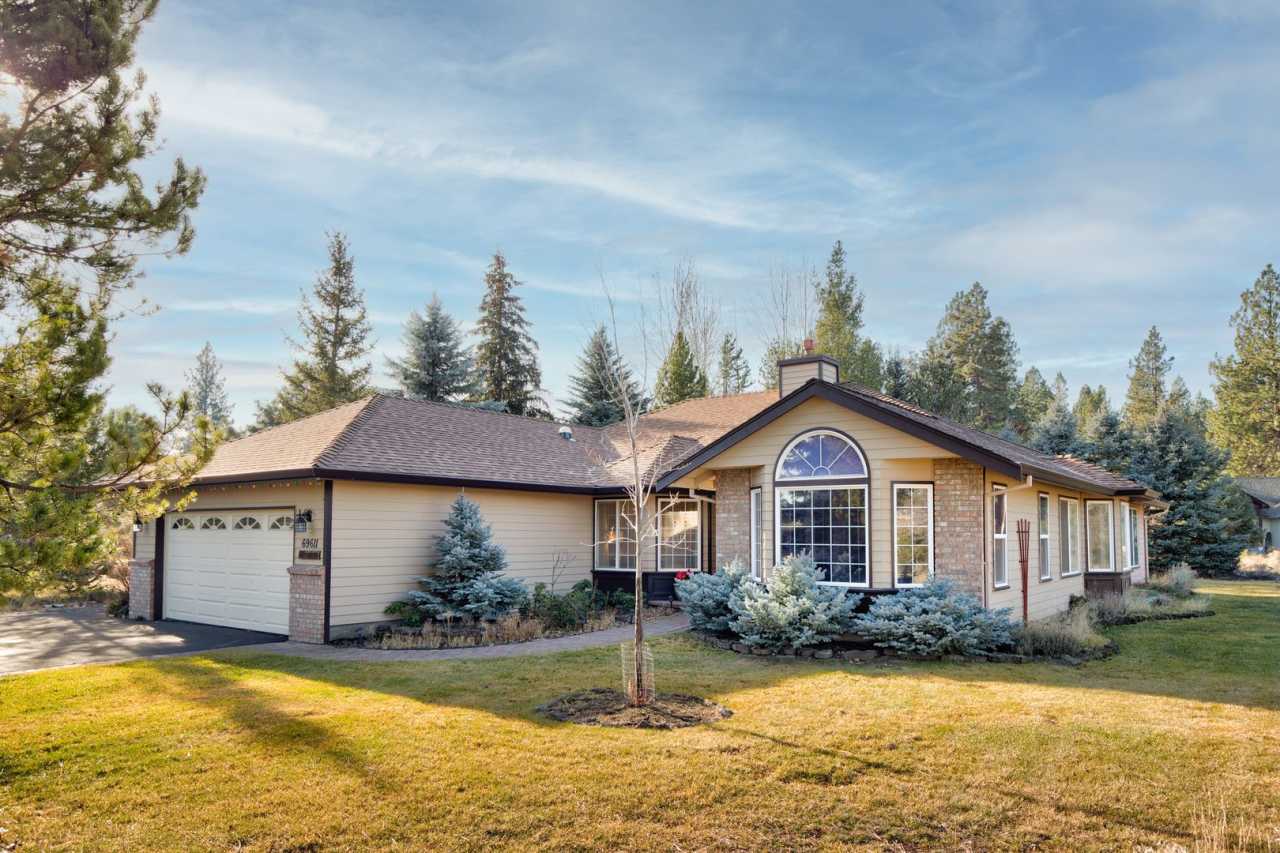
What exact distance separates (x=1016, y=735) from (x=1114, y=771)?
3.06 ft

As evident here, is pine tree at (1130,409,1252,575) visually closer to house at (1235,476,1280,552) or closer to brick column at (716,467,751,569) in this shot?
house at (1235,476,1280,552)

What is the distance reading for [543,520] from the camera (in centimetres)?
1686

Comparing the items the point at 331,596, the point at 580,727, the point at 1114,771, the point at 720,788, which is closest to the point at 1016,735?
the point at 1114,771

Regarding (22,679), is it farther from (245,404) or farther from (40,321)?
(245,404)

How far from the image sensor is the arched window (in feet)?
39.2

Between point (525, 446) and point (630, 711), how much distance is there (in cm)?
1171

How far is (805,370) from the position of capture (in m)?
14.8

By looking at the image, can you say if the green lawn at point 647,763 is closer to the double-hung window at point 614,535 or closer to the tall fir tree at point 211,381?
the double-hung window at point 614,535

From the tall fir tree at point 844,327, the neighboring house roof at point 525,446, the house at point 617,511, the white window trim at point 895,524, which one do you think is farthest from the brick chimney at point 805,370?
the tall fir tree at point 844,327

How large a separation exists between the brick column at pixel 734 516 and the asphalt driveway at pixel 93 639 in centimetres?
766

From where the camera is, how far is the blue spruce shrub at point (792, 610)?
1090 cm

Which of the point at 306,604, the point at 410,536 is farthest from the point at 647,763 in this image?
the point at 410,536

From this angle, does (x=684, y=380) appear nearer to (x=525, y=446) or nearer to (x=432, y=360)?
(x=432, y=360)

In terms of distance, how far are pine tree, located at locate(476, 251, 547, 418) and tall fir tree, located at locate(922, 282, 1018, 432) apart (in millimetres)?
22041
